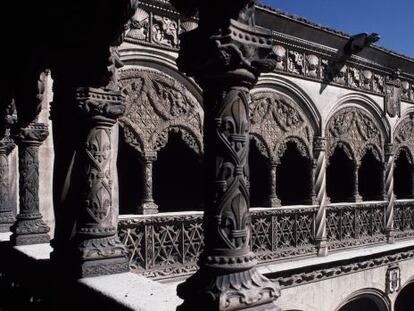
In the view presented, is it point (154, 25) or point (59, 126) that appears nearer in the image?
point (59, 126)

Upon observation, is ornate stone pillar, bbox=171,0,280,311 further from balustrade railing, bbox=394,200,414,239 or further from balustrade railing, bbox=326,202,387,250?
balustrade railing, bbox=394,200,414,239

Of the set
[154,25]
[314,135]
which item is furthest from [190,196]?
[154,25]

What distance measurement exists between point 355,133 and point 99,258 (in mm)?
9030

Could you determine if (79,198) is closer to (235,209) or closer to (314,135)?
(235,209)

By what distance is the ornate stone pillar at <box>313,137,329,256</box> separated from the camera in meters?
9.71

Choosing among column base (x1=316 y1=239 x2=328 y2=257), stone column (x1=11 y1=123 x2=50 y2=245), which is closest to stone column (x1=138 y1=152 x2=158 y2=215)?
stone column (x1=11 y1=123 x2=50 y2=245)

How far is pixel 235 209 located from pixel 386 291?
380 inches

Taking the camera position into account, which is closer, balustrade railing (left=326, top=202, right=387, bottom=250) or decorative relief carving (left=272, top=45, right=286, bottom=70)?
decorative relief carving (left=272, top=45, right=286, bottom=70)

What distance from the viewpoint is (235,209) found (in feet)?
6.39

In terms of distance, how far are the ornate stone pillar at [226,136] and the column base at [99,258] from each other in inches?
51.1

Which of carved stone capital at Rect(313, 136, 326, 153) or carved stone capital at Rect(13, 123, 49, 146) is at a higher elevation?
carved stone capital at Rect(313, 136, 326, 153)

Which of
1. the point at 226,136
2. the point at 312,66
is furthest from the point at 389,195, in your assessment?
the point at 226,136

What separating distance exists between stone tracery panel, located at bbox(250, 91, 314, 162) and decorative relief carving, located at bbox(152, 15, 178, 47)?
2.12m

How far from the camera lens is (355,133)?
10945mm
